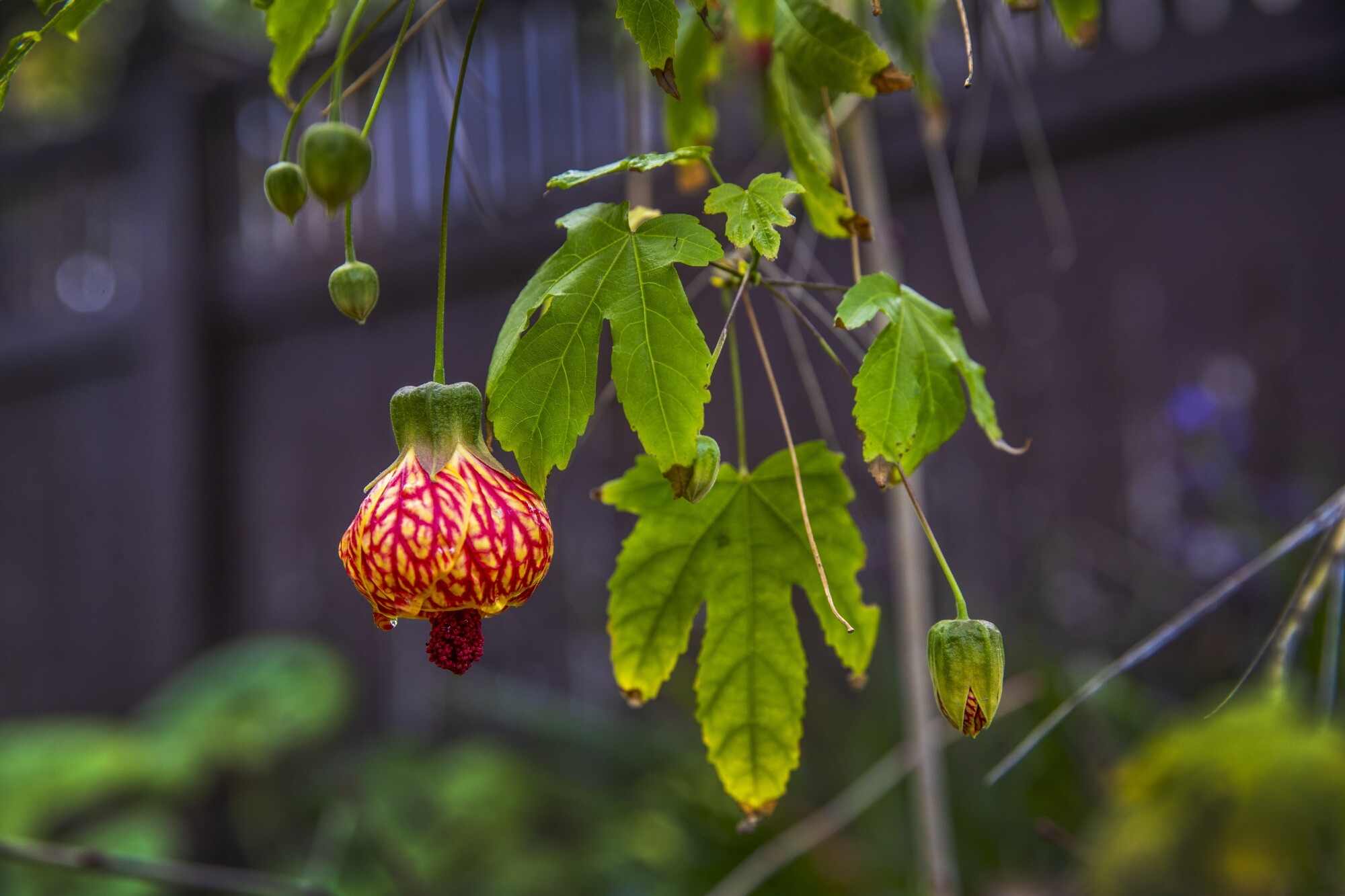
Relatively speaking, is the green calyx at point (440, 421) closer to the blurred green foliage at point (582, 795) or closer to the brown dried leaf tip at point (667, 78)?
the brown dried leaf tip at point (667, 78)

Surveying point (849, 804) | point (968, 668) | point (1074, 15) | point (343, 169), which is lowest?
point (849, 804)

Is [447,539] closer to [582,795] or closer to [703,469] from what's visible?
[703,469]

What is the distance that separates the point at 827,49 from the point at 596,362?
0.22 meters

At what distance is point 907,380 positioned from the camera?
49 centimetres

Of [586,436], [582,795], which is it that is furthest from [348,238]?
[582,795]

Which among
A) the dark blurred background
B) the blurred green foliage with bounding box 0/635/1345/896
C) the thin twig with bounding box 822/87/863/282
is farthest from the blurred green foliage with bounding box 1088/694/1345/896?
the thin twig with bounding box 822/87/863/282

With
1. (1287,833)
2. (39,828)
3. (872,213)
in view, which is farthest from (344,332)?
(1287,833)

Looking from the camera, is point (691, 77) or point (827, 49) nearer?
point (827, 49)

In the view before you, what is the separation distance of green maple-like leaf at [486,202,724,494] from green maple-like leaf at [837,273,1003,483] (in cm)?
7

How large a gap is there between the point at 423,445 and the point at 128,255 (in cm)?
309

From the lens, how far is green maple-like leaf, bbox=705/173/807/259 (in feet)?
1.47

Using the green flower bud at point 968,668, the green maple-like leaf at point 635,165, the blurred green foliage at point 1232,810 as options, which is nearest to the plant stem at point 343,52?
the green maple-like leaf at point 635,165

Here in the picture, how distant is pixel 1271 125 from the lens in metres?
1.69

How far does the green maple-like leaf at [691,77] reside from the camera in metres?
0.77
